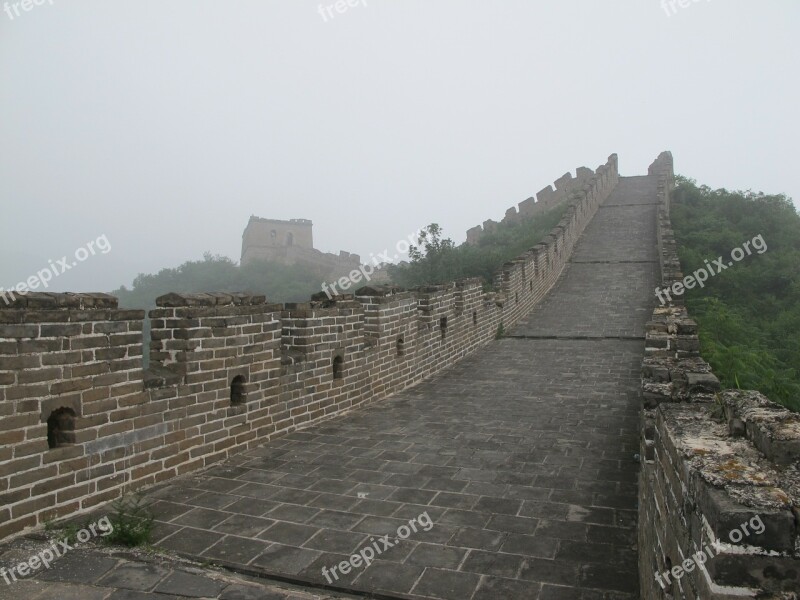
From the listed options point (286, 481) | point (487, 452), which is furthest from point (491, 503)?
point (286, 481)

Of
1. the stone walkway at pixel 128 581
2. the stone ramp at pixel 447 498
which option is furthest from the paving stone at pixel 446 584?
the stone walkway at pixel 128 581

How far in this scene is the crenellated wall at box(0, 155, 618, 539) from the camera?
3785mm

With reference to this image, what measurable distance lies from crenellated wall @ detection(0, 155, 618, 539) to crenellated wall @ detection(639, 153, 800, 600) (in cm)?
356

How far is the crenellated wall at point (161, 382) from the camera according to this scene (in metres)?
3.79

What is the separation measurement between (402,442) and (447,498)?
1552mm

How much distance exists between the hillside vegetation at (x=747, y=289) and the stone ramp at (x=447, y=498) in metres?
1.51

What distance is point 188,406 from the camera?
16.7 feet

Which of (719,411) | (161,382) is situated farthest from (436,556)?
(161,382)

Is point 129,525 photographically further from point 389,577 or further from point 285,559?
point 389,577

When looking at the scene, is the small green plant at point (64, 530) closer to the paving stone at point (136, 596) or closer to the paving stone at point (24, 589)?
the paving stone at point (24, 589)

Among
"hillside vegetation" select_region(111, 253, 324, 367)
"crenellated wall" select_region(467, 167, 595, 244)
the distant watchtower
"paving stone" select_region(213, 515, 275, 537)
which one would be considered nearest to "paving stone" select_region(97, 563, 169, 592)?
"paving stone" select_region(213, 515, 275, 537)

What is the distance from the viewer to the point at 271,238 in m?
60.3

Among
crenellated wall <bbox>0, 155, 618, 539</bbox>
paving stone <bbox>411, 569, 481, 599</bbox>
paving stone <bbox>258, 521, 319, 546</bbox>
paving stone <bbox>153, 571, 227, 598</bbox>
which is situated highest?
crenellated wall <bbox>0, 155, 618, 539</bbox>

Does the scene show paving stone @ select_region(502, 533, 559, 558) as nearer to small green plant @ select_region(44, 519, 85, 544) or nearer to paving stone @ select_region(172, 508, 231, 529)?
paving stone @ select_region(172, 508, 231, 529)
